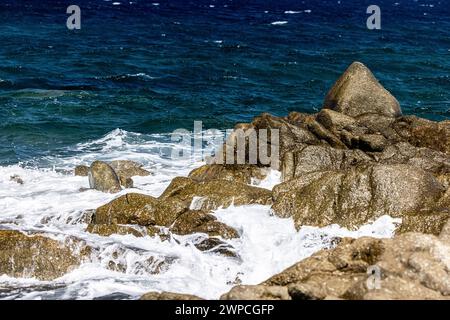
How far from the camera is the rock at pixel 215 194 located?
65.6 feet

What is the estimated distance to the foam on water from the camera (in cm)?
1609

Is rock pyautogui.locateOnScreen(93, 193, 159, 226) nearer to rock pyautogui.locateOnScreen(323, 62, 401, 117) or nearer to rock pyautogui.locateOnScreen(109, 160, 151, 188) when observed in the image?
rock pyautogui.locateOnScreen(109, 160, 151, 188)

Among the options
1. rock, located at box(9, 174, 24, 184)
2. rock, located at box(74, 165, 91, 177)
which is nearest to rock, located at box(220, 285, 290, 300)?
rock, located at box(74, 165, 91, 177)

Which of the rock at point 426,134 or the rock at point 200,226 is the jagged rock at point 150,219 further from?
the rock at point 426,134

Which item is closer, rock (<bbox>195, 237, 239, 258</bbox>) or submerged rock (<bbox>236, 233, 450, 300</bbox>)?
submerged rock (<bbox>236, 233, 450, 300</bbox>)

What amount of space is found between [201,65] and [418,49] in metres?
22.1

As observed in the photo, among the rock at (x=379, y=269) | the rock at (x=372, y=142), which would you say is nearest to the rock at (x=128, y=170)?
the rock at (x=372, y=142)

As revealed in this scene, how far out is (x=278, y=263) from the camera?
17.7m

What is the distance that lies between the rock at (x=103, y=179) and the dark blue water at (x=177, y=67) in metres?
6.27

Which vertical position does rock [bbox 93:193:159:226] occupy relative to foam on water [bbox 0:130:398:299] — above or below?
above

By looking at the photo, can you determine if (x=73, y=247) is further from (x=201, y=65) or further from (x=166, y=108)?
(x=201, y=65)

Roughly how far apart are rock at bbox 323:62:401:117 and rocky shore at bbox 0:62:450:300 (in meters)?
0.04

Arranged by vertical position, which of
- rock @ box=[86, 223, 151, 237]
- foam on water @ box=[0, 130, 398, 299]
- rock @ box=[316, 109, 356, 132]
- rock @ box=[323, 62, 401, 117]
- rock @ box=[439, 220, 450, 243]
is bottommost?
foam on water @ box=[0, 130, 398, 299]
